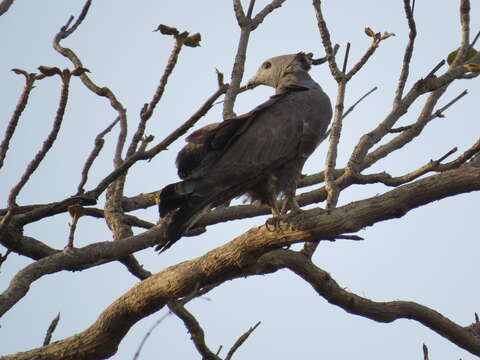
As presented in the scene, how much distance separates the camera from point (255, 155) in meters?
5.26

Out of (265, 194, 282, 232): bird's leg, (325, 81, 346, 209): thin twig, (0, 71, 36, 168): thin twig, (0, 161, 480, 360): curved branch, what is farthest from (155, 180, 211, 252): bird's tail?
(0, 71, 36, 168): thin twig

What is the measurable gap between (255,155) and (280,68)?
6.82 feet

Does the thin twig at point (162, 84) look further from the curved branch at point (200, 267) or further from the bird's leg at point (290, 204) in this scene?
the bird's leg at point (290, 204)

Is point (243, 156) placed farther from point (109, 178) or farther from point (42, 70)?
point (42, 70)

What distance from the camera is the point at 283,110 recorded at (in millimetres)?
5664

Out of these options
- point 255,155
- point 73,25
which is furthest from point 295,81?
point 73,25

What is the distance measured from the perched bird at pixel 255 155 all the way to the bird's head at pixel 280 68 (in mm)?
1083

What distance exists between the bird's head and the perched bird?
108 centimetres

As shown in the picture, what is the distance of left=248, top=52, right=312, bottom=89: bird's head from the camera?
6.91 meters

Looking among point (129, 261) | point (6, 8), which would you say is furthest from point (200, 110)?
point (129, 261)

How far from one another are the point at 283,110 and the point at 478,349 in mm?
2328

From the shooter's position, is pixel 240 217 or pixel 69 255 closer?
pixel 69 255

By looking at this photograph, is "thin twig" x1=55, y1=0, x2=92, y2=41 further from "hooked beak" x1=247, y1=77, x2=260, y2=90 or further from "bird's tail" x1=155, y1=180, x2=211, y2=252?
"hooked beak" x1=247, y1=77, x2=260, y2=90

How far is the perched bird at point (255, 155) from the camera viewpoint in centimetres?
492
